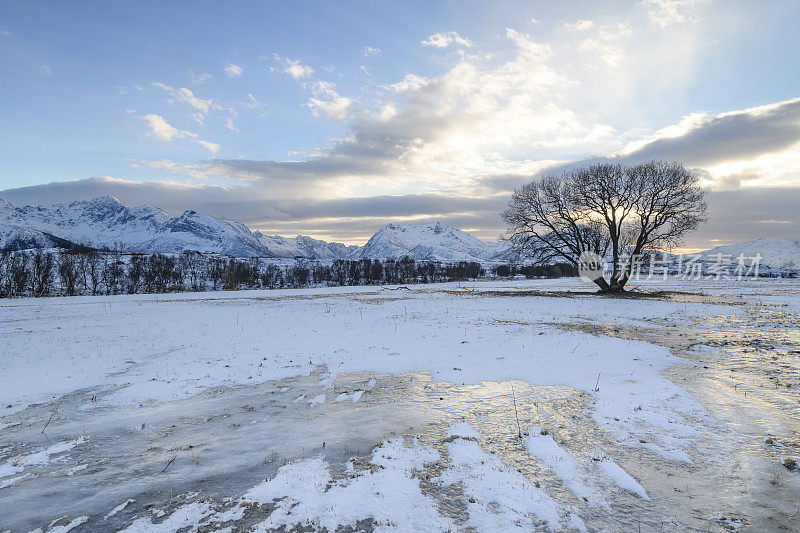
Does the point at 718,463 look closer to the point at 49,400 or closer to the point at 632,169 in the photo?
the point at 49,400

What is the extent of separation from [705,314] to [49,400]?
30.8 meters

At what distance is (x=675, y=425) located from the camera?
21.9ft

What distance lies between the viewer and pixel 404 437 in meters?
6.34

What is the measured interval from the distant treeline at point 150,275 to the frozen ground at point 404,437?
164 ft

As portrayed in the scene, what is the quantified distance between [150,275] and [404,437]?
11209cm

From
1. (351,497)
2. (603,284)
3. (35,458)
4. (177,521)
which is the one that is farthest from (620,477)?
(603,284)

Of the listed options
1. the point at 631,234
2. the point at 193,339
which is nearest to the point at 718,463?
the point at 193,339

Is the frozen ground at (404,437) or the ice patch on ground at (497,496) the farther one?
the frozen ground at (404,437)

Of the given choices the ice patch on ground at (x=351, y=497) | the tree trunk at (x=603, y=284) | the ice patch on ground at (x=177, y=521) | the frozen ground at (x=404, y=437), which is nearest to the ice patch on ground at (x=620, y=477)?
the frozen ground at (x=404, y=437)

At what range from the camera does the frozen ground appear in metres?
4.34

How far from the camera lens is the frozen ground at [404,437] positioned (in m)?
4.34

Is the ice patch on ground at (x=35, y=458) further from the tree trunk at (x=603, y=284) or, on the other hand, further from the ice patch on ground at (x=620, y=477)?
the tree trunk at (x=603, y=284)

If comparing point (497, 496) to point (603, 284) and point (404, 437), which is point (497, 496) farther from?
point (603, 284)

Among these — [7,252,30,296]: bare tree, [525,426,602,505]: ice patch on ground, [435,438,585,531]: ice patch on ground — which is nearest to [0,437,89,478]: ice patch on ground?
[435,438,585,531]: ice patch on ground
